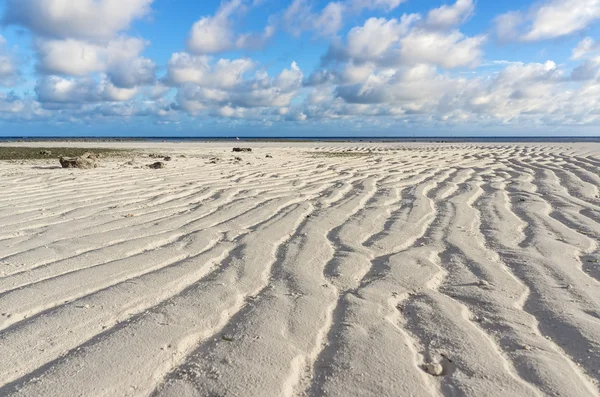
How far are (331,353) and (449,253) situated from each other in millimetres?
1572

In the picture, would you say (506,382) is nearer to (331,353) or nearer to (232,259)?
(331,353)

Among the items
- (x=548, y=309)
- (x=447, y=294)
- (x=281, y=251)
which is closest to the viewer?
(x=548, y=309)

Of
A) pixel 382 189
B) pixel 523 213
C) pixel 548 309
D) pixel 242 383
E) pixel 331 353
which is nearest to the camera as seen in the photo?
pixel 242 383

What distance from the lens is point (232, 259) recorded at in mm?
2918

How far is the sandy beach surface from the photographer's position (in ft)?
5.25

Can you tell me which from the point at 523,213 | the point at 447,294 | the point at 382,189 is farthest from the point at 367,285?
the point at 382,189

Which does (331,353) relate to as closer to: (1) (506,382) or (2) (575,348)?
(1) (506,382)

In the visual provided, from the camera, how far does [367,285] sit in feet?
8.07

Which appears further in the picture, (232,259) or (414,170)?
(414,170)

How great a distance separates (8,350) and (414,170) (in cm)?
716

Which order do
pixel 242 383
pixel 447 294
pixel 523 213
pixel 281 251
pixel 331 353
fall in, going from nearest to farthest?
1. pixel 242 383
2. pixel 331 353
3. pixel 447 294
4. pixel 281 251
5. pixel 523 213

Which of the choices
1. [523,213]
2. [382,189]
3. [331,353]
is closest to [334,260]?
[331,353]

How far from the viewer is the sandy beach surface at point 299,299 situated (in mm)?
1602

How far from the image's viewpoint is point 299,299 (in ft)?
7.41
